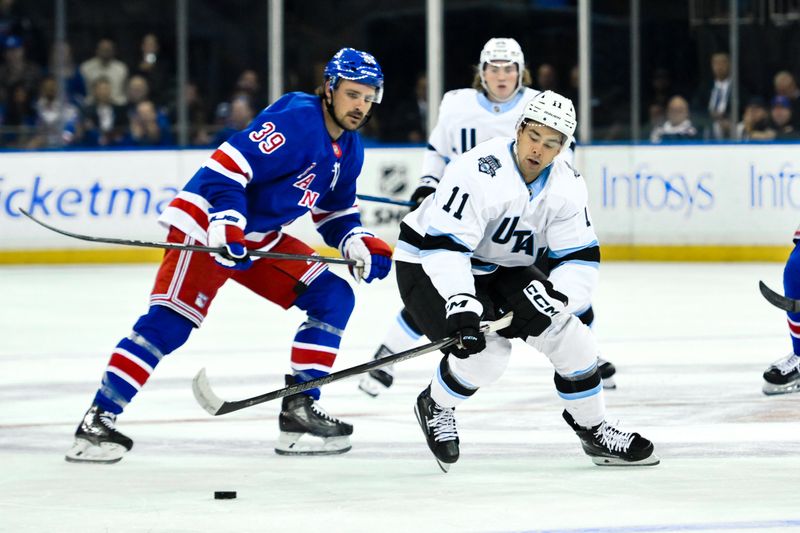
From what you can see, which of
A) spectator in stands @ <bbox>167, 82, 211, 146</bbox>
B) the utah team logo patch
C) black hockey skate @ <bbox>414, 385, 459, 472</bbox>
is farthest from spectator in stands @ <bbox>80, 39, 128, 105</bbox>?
the utah team logo patch

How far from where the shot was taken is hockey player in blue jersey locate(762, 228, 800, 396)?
18.1 feet

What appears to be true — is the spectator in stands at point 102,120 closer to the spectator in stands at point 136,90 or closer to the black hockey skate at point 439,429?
the spectator in stands at point 136,90

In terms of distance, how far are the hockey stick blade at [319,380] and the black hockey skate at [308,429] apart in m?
0.13

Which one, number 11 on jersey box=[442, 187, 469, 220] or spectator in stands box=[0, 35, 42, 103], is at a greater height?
spectator in stands box=[0, 35, 42, 103]

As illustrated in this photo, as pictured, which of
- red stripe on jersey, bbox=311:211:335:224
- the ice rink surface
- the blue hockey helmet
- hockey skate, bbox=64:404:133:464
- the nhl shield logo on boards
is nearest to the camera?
the ice rink surface

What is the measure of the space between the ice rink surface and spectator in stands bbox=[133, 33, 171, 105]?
13.3 feet

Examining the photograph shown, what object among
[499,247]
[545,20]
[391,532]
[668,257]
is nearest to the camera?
[391,532]

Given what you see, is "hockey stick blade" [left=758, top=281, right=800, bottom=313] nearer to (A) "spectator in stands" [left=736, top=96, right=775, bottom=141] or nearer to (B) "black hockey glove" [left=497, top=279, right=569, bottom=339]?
(B) "black hockey glove" [left=497, top=279, right=569, bottom=339]

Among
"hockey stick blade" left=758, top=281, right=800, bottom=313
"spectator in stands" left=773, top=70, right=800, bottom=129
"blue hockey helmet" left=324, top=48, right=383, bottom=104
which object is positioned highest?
"spectator in stands" left=773, top=70, right=800, bottom=129

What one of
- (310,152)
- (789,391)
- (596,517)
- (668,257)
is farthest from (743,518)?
(668,257)

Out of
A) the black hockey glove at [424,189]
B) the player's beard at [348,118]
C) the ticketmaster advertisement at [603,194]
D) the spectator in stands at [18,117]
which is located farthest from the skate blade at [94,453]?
the spectator in stands at [18,117]

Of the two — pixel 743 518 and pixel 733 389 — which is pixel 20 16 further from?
pixel 743 518

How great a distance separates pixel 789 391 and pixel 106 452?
7.93ft

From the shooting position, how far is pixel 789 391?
18.2ft
